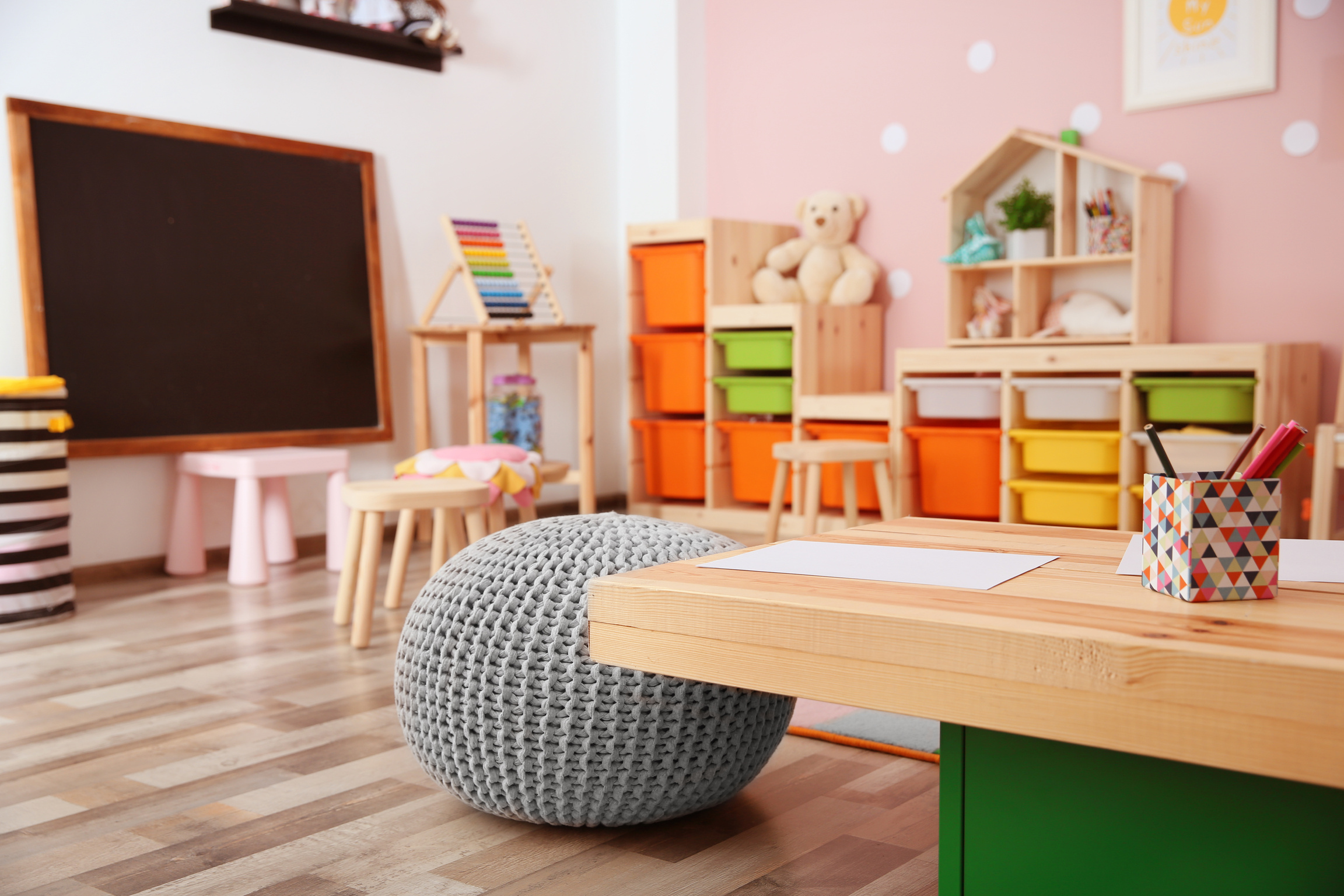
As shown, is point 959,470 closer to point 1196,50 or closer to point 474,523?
point 1196,50

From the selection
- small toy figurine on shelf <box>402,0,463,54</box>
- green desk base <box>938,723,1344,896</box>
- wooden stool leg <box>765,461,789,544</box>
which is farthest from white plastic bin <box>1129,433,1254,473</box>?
small toy figurine on shelf <box>402,0,463,54</box>

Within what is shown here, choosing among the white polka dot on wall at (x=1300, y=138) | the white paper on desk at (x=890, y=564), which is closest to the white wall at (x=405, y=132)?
the white polka dot on wall at (x=1300, y=138)

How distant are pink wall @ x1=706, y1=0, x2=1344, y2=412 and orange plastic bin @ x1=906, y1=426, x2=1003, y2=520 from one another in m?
0.65

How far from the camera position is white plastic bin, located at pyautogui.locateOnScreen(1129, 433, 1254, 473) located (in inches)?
124

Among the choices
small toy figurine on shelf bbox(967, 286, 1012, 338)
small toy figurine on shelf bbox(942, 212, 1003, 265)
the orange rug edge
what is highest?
small toy figurine on shelf bbox(942, 212, 1003, 265)

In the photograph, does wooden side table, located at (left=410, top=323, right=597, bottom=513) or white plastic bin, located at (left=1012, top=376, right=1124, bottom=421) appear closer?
white plastic bin, located at (left=1012, top=376, right=1124, bottom=421)

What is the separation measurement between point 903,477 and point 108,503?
2370 mm

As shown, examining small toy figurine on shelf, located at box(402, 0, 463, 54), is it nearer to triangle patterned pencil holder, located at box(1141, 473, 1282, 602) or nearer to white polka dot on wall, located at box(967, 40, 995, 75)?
white polka dot on wall, located at box(967, 40, 995, 75)

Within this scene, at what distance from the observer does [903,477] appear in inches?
148

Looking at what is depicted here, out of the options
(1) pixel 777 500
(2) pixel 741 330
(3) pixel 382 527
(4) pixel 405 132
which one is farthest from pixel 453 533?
(4) pixel 405 132

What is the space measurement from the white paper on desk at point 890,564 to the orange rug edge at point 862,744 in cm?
70

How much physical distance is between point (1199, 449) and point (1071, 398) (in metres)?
0.38

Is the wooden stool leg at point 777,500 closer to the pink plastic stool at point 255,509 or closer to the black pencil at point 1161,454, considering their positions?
the pink plastic stool at point 255,509

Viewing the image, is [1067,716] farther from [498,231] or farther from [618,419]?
[618,419]
